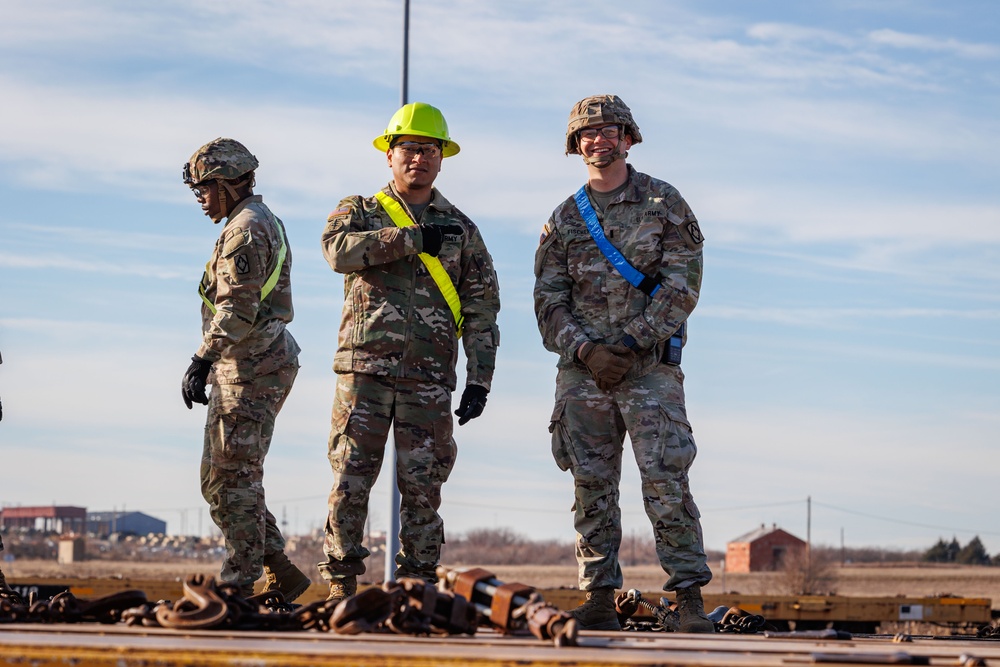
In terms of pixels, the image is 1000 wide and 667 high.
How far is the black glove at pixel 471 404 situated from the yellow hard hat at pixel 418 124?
50.2 inches

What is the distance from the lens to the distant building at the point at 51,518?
361ft

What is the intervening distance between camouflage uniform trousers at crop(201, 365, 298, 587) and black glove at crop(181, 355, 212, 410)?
0.16m

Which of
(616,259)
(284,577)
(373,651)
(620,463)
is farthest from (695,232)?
(373,651)

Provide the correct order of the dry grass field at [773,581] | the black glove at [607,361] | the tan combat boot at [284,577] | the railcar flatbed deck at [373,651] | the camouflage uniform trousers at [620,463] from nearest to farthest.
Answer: the railcar flatbed deck at [373,651], the camouflage uniform trousers at [620,463], the black glove at [607,361], the tan combat boot at [284,577], the dry grass field at [773,581]

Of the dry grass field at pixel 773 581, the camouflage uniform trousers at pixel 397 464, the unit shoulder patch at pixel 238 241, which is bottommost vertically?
the dry grass field at pixel 773 581

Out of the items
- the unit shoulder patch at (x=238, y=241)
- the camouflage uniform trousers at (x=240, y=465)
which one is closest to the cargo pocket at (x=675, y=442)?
the camouflage uniform trousers at (x=240, y=465)

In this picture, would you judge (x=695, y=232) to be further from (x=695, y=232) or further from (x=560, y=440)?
(x=560, y=440)

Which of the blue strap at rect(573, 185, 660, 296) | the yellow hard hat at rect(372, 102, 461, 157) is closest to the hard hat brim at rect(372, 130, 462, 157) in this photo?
the yellow hard hat at rect(372, 102, 461, 157)

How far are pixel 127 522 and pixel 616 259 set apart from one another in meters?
131

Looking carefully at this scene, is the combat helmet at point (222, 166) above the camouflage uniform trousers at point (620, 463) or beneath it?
above

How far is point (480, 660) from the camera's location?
361 cm

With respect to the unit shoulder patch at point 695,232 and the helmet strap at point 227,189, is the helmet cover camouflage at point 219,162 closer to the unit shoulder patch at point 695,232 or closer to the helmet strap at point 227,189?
A: the helmet strap at point 227,189

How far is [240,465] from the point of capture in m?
8.15

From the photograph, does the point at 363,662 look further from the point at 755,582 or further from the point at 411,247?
the point at 755,582
